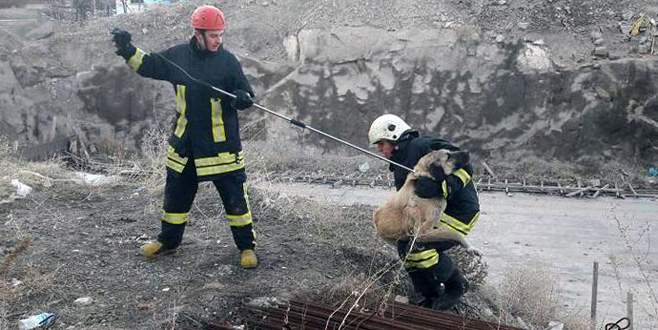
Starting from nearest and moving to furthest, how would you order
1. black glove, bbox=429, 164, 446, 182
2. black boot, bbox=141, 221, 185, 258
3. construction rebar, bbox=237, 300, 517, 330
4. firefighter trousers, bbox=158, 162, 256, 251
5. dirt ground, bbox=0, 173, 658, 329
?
1. construction rebar, bbox=237, 300, 517, 330
2. dirt ground, bbox=0, 173, 658, 329
3. black glove, bbox=429, 164, 446, 182
4. firefighter trousers, bbox=158, 162, 256, 251
5. black boot, bbox=141, 221, 185, 258

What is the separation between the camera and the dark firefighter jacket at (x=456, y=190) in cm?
464

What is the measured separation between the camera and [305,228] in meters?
6.24

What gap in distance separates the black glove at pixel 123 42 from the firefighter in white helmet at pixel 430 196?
69.5 inches

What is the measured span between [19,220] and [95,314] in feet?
8.31

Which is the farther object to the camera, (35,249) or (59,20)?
(59,20)

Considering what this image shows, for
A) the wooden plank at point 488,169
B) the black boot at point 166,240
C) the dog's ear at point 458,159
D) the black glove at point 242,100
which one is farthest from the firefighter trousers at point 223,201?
the wooden plank at point 488,169

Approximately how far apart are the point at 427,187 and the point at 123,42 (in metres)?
2.29

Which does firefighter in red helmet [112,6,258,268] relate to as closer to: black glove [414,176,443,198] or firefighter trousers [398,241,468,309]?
firefighter trousers [398,241,468,309]

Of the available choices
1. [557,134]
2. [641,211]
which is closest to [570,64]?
[557,134]

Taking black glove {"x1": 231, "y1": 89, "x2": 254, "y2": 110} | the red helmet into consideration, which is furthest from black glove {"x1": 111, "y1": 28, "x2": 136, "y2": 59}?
black glove {"x1": 231, "y1": 89, "x2": 254, "y2": 110}

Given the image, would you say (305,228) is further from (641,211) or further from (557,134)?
(557,134)

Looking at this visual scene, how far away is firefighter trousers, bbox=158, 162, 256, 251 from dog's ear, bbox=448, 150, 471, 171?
1.50m

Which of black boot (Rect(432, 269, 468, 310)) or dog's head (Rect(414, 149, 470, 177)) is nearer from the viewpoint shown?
dog's head (Rect(414, 149, 470, 177))

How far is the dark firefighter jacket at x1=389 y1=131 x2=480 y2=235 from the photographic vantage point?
4641mm
